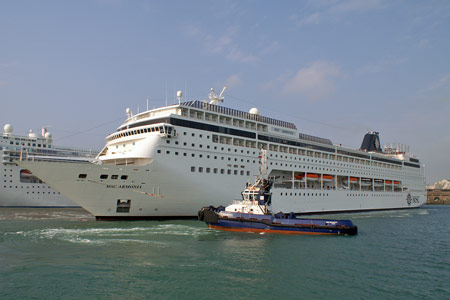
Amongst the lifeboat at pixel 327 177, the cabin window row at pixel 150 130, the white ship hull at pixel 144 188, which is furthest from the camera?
the lifeboat at pixel 327 177

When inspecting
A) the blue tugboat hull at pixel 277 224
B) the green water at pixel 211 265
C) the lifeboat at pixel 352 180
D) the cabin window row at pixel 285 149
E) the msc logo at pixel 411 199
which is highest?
A: the cabin window row at pixel 285 149

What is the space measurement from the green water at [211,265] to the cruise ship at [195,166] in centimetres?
342

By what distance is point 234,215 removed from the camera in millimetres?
23125

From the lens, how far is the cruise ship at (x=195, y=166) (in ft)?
76.3

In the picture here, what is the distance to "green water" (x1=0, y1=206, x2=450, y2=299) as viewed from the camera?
35.1 feet

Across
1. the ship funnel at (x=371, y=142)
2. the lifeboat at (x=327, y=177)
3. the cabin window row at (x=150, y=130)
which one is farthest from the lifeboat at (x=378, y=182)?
the cabin window row at (x=150, y=130)

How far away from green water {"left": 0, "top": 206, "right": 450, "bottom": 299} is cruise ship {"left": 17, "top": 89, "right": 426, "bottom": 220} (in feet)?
11.2

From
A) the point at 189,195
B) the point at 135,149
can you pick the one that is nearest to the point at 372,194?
the point at 189,195

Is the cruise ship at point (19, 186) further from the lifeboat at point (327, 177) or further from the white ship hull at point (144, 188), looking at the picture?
the lifeboat at point (327, 177)

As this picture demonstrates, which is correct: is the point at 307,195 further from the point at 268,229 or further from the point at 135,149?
the point at 135,149

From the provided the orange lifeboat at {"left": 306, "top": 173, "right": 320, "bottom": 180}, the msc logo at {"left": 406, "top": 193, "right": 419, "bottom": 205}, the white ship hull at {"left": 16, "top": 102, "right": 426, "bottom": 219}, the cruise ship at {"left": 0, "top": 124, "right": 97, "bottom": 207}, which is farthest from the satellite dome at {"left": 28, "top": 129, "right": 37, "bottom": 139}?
the msc logo at {"left": 406, "top": 193, "right": 419, "bottom": 205}

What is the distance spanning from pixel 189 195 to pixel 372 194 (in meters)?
30.0

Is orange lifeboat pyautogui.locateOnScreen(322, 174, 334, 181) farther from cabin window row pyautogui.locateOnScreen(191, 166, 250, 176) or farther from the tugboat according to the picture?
the tugboat

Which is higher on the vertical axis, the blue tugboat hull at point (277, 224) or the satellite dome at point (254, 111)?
the satellite dome at point (254, 111)
